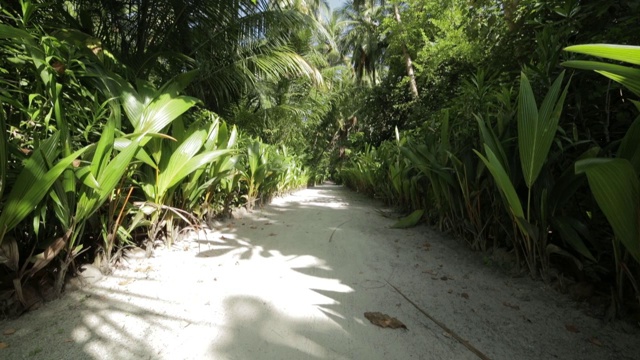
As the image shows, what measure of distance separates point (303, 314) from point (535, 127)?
1.32m

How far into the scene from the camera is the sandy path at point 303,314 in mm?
897

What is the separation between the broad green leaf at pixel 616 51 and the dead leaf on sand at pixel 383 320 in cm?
103

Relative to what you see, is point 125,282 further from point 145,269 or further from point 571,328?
point 571,328

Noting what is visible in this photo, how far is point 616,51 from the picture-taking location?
0.60 m

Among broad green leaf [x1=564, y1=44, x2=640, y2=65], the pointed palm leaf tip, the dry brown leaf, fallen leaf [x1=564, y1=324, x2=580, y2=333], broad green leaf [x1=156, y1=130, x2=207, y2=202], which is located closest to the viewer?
broad green leaf [x1=564, y1=44, x2=640, y2=65]

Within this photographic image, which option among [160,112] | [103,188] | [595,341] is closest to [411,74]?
[160,112]

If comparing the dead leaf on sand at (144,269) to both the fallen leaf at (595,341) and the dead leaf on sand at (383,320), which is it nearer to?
the dead leaf on sand at (383,320)

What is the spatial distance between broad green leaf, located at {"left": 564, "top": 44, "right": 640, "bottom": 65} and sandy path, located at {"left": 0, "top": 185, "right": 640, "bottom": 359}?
94 cm

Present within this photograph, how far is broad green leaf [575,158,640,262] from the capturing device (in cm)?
80

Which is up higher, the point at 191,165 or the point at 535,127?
the point at 535,127

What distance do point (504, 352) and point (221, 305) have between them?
110cm

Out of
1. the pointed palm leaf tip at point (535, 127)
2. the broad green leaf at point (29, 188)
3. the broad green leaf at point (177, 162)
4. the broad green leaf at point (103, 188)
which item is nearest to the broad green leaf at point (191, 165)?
the broad green leaf at point (177, 162)

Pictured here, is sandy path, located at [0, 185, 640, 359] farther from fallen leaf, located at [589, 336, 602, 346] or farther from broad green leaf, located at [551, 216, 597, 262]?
broad green leaf, located at [551, 216, 597, 262]

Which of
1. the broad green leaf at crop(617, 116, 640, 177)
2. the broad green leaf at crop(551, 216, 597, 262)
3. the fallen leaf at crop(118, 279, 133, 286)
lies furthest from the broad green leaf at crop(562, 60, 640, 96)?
the fallen leaf at crop(118, 279, 133, 286)
